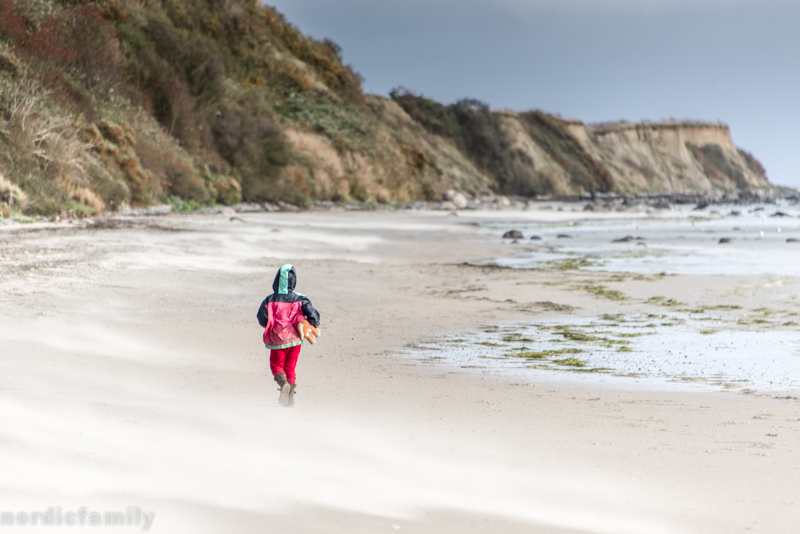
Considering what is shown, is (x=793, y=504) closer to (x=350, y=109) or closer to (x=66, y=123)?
(x=66, y=123)

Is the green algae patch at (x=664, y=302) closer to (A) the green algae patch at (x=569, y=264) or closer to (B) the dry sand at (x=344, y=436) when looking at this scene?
(B) the dry sand at (x=344, y=436)

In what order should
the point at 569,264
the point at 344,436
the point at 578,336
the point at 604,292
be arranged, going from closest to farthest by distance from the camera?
the point at 344,436
the point at 578,336
the point at 604,292
the point at 569,264

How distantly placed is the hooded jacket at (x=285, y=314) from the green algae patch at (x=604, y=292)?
607cm

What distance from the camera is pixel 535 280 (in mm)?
11750

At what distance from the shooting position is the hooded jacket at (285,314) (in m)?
4.66

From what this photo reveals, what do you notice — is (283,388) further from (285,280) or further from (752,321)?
(752,321)

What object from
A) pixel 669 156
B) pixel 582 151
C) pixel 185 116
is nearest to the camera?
pixel 185 116

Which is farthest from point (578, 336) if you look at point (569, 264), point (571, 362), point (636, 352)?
point (569, 264)

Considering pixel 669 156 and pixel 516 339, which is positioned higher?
pixel 669 156

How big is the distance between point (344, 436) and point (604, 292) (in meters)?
7.05

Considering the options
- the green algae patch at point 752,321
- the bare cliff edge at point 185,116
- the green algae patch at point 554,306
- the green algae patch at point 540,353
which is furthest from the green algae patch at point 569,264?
the bare cliff edge at point 185,116

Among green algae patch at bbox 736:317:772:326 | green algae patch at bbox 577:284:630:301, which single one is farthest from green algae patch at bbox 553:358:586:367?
green algae patch at bbox 577:284:630:301

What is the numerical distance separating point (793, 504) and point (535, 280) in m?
8.60

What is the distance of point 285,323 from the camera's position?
4672 millimetres
